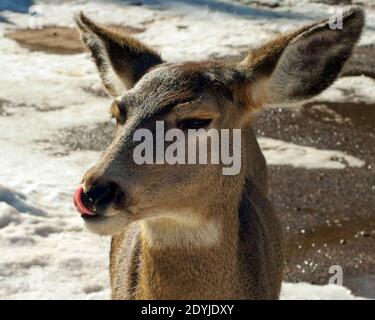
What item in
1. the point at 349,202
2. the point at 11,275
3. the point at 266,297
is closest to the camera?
the point at 266,297

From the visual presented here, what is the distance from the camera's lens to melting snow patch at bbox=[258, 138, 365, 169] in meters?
9.19

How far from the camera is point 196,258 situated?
444 cm

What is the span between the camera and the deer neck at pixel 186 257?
14.4 feet

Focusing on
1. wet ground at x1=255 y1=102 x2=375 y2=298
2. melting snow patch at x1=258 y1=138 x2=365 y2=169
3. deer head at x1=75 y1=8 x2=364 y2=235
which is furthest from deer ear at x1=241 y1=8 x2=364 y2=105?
melting snow patch at x1=258 y1=138 x2=365 y2=169

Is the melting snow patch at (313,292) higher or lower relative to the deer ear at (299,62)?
lower

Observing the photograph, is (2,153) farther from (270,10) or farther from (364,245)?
(270,10)

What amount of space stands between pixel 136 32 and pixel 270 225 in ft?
25.6

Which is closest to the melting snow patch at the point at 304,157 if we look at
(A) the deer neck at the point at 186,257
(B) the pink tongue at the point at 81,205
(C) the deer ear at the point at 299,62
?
(C) the deer ear at the point at 299,62

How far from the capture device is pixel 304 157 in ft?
30.7

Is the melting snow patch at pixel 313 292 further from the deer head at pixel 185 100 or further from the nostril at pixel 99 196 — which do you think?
the nostril at pixel 99 196

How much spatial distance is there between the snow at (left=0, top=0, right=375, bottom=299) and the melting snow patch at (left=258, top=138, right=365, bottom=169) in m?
0.01

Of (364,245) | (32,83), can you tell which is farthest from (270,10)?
(364,245)

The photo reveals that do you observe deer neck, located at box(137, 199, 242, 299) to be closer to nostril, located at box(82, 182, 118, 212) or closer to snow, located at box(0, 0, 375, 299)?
nostril, located at box(82, 182, 118, 212)

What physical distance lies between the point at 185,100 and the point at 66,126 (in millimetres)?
5828
